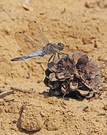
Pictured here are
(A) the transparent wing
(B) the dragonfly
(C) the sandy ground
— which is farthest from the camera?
(A) the transparent wing

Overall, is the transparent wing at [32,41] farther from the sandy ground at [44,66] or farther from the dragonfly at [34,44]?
the sandy ground at [44,66]

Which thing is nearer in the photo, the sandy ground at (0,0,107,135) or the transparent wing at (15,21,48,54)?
the sandy ground at (0,0,107,135)

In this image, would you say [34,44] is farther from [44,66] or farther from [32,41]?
[44,66]

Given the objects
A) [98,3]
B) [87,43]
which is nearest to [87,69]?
[87,43]

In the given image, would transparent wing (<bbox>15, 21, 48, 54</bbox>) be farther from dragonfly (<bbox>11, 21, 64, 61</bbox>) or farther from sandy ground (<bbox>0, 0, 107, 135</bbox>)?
sandy ground (<bbox>0, 0, 107, 135</bbox>)

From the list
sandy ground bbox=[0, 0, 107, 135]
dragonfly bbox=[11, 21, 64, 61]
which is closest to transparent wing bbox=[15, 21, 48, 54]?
dragonfly bbox=[11, 21, 64, 61]

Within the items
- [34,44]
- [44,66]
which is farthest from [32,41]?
[44,66]

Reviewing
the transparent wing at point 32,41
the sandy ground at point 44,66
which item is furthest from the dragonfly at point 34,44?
the sandy ground at point 44,66

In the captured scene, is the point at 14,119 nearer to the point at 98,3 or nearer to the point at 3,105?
the point at 3,105
